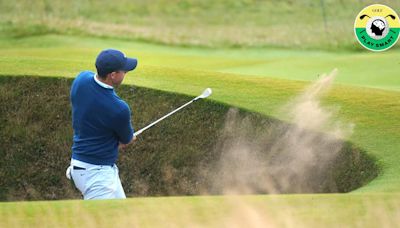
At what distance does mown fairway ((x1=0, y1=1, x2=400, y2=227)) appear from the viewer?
5977 mm

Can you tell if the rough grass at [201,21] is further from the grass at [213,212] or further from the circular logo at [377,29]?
the grass at [213,212]

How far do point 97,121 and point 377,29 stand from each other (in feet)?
41.1

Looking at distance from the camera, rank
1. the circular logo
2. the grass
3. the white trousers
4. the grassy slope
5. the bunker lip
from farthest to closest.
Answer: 1. the circular logo
2. the bunker lip
3. the grassy slope
4. the white trousers
5. the grass

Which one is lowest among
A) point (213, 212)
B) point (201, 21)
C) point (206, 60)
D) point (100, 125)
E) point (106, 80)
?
point (201, 21)

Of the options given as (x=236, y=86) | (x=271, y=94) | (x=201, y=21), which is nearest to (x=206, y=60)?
(x=201, y=21)

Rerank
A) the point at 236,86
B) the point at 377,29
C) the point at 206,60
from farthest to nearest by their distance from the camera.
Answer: the point at 377,29 → the point at 206,60 → the point at 236,86

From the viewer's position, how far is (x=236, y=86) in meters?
11.4

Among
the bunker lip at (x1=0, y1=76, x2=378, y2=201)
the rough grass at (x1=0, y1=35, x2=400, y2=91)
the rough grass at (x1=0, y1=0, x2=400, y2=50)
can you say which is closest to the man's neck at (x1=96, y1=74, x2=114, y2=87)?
the bunker lip at (x1=0, y1=76, x2=378, y2=201)

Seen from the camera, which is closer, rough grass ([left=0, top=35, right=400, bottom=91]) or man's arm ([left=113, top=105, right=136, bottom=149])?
man's arm ([left=113, top=105, right=136, bottom=149])

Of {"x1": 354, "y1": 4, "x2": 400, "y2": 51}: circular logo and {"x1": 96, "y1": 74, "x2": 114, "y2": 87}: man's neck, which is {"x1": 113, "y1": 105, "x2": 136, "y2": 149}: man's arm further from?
{"x1": 354, "y1": 4, "x2": 400, "y2": 51}: circular logo

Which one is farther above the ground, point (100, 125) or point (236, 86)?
point (100, 125)

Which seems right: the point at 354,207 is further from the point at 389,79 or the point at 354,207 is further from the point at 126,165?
the point at 389,79

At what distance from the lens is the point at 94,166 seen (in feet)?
26.8

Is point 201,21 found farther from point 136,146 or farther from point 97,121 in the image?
point 97,121
